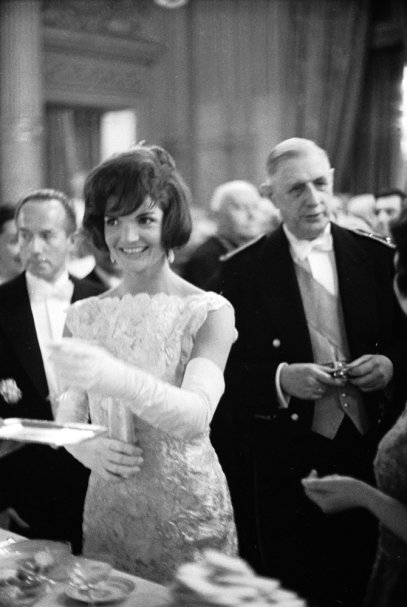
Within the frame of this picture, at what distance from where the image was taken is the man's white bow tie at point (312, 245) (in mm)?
1594

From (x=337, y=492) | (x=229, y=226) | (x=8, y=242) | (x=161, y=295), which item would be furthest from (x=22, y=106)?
(x=337, y=492)

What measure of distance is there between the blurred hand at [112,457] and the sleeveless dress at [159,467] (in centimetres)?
4

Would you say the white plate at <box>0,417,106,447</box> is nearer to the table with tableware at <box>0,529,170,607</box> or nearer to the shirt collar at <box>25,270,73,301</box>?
the table with tableware at <box>0,529,170,607</box>

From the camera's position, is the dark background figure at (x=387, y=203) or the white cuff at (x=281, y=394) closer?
the white cuff at (x=281, y=394)

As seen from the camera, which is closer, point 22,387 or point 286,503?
point 286,503

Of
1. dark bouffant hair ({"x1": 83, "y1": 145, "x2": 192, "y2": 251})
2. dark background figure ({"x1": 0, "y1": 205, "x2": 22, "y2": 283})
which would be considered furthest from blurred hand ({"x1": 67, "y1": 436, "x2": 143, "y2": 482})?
A: dark background figure ({"x1": 0, "y1": 205, "x2": 22, "y2": 283})

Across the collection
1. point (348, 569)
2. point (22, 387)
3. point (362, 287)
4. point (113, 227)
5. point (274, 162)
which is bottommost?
point (348, 569)

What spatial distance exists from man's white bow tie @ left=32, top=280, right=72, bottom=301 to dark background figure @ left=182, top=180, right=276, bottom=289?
36.1 inches

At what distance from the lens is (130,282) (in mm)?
1615

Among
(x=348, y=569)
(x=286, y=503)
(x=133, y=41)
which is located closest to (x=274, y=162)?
(x=286, y=503)

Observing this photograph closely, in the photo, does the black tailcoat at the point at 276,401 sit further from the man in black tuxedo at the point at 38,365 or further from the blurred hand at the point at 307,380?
the man in black tuxedo at the point at 38,365

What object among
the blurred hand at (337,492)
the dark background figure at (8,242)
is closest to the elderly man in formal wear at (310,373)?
the blurred hand at (337,492)

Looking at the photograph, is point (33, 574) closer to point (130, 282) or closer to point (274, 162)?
point (130, 282)

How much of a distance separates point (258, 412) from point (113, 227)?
A: 55 cm
